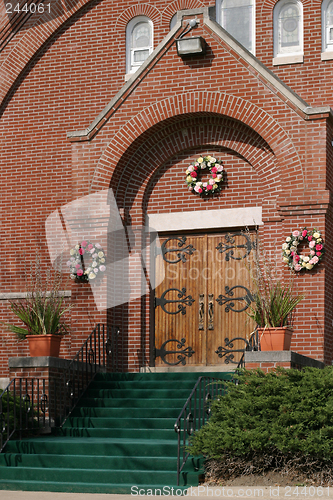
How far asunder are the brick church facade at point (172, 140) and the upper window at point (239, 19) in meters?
0.03

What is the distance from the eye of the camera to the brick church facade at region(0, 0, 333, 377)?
1207cm

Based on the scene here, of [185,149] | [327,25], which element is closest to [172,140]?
[185,149]

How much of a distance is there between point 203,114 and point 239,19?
254 cm

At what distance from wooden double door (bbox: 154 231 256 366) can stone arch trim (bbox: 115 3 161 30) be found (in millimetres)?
4582

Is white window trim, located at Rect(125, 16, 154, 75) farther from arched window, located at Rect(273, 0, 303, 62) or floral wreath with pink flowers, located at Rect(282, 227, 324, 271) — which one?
floral wreath with pink flowers, located at Rect(282, 227, 324, 271)

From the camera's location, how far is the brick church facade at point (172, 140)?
39.6 feet

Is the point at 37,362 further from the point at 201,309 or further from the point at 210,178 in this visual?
the point at 210,178

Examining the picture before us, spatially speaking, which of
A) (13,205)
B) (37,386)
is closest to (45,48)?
(13,205)

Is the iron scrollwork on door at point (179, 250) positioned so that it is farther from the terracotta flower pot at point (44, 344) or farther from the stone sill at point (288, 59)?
the stone sill at point (288, 59)

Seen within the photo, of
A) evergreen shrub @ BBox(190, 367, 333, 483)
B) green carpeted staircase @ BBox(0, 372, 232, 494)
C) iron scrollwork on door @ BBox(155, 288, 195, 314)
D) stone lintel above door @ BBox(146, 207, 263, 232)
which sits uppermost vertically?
stone lintel above door @ BBox(146, 207, 263, 232)

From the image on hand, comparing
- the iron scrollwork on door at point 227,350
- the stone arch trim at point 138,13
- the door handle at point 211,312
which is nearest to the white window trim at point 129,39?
the stone arch trim at point 138,13

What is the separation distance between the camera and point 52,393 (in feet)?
37.3

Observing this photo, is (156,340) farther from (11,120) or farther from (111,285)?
(11,120)

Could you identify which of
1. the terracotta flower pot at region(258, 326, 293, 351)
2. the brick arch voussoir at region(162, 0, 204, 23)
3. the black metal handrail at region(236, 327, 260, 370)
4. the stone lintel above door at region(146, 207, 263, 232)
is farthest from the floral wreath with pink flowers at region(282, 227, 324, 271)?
the brick arch voussoir at region(162, 0, 204, 23)
